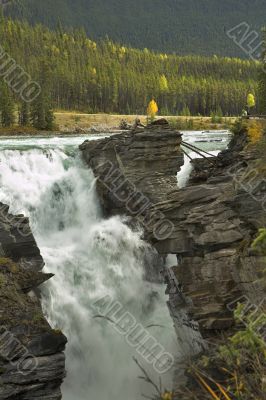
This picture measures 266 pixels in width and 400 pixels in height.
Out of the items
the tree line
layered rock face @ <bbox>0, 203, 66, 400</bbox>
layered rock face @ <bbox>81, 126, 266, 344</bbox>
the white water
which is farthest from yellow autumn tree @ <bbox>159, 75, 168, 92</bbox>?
layered rock face @ <bbox>0, 203, 66, 400</bbox>

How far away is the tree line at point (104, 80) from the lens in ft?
445

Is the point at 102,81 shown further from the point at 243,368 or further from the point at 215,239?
the point at 243,368

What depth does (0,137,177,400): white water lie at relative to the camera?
20375 mm

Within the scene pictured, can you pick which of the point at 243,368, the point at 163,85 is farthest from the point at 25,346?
the point at 163,85

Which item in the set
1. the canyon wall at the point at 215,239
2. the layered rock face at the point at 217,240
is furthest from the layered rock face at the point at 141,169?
the layered rock face at the point at 217,240

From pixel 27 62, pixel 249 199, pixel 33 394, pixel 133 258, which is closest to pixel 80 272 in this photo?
pixel 133 258

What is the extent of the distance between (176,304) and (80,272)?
6.07m

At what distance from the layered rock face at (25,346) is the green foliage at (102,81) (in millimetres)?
101459

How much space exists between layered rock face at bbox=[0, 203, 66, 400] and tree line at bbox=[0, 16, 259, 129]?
98.1 meters

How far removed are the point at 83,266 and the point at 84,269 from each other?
22cm

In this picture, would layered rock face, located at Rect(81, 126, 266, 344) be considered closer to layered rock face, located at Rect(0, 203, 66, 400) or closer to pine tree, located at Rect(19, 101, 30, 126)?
layered rock face, located at Rect(0, 203, 66, 400)

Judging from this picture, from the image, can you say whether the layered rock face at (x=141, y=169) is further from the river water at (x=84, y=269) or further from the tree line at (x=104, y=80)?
the tree line at (x=104, y=80)

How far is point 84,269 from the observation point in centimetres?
2331

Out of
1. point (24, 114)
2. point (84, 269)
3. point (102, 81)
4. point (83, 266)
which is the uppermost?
point (102, 81)
